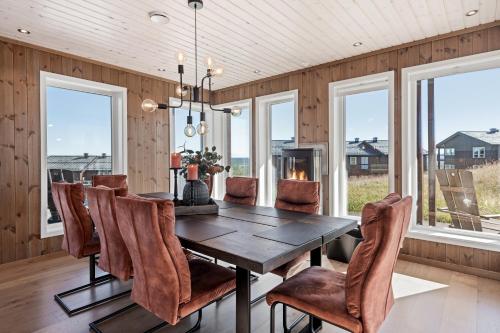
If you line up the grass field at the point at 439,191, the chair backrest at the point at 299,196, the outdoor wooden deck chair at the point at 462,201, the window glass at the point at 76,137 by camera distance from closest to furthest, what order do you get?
the chair backrest at the point at 299,196 → the grass field at the point at 439,191 → the outdoor wooden deck chair at the point at 462,201 → the window glass at the point at 76,137

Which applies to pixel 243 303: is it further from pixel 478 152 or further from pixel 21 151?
pixel 21 151

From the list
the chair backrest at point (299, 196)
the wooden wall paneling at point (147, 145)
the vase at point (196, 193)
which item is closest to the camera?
the vase at point (196, 193)

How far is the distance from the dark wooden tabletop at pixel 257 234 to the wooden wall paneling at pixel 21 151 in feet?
7.83

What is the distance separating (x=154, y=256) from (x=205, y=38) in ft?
8.43

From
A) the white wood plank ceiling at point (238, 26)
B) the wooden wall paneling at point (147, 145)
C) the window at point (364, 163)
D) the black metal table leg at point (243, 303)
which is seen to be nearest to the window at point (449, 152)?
the window at point (364, 163)

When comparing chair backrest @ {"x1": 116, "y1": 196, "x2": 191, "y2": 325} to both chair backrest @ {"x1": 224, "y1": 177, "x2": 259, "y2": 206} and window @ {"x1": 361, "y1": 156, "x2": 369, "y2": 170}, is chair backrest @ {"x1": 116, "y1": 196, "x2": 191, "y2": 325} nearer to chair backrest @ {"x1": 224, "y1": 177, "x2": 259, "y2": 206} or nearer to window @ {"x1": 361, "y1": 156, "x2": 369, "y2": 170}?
chair backrest @ {"x1": 224, "y1": 177, "x2": 259, "y2": 206}

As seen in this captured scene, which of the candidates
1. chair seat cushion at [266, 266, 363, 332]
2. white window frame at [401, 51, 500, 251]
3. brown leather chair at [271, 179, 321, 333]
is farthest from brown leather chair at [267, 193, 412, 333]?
white window frame at [401, 51, 500, 251]

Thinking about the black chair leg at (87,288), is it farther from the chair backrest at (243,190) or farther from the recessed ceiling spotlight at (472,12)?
the recessed ceiling spotlight at (472,12)

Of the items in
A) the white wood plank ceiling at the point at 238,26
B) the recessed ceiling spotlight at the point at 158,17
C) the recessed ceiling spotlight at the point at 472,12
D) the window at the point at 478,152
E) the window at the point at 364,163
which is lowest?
the window at the point at 364,163

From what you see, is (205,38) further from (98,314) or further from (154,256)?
(98,314)

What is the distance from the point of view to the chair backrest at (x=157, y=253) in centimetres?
150

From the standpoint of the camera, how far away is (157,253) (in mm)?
1527

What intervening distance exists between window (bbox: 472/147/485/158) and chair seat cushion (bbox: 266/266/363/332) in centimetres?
243

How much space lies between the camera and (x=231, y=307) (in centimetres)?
252
